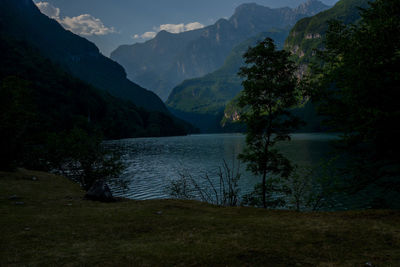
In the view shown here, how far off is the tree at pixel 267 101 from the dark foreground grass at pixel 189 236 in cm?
889

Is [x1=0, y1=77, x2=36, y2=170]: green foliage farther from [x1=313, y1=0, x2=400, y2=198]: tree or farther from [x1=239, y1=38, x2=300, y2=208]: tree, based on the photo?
[x1=313, y1=0, x2=400, y2=198]: tree

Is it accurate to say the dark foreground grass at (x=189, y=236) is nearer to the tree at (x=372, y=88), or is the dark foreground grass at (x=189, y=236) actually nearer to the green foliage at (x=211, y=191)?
the tree at (x=372, y=88)

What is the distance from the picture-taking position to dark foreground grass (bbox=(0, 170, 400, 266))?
806 centimetres

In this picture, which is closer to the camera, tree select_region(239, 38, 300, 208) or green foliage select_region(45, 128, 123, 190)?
tree select_region(239, 38, 300, 208)

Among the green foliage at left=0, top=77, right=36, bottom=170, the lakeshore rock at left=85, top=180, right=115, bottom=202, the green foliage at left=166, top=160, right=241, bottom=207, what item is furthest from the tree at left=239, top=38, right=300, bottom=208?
the green foliage at left=0, top=77, right=36, bottom=170

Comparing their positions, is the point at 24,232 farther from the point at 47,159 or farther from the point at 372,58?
the point at 47,159

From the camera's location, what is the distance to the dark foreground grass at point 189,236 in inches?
317

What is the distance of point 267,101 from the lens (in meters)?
23.8

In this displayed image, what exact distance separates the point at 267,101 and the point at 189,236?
16.9 metres

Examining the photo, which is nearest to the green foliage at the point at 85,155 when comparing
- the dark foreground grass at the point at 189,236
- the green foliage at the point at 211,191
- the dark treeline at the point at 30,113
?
the dark treeline at the point at 30,113

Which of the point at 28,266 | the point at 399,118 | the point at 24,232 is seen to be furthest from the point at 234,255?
the point at 399,118

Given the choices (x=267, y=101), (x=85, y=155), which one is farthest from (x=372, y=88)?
(x=85, y=155)

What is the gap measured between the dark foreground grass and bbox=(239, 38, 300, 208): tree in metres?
8.89

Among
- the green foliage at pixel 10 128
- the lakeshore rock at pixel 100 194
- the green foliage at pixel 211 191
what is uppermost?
the green foliage at pixel 10 128
